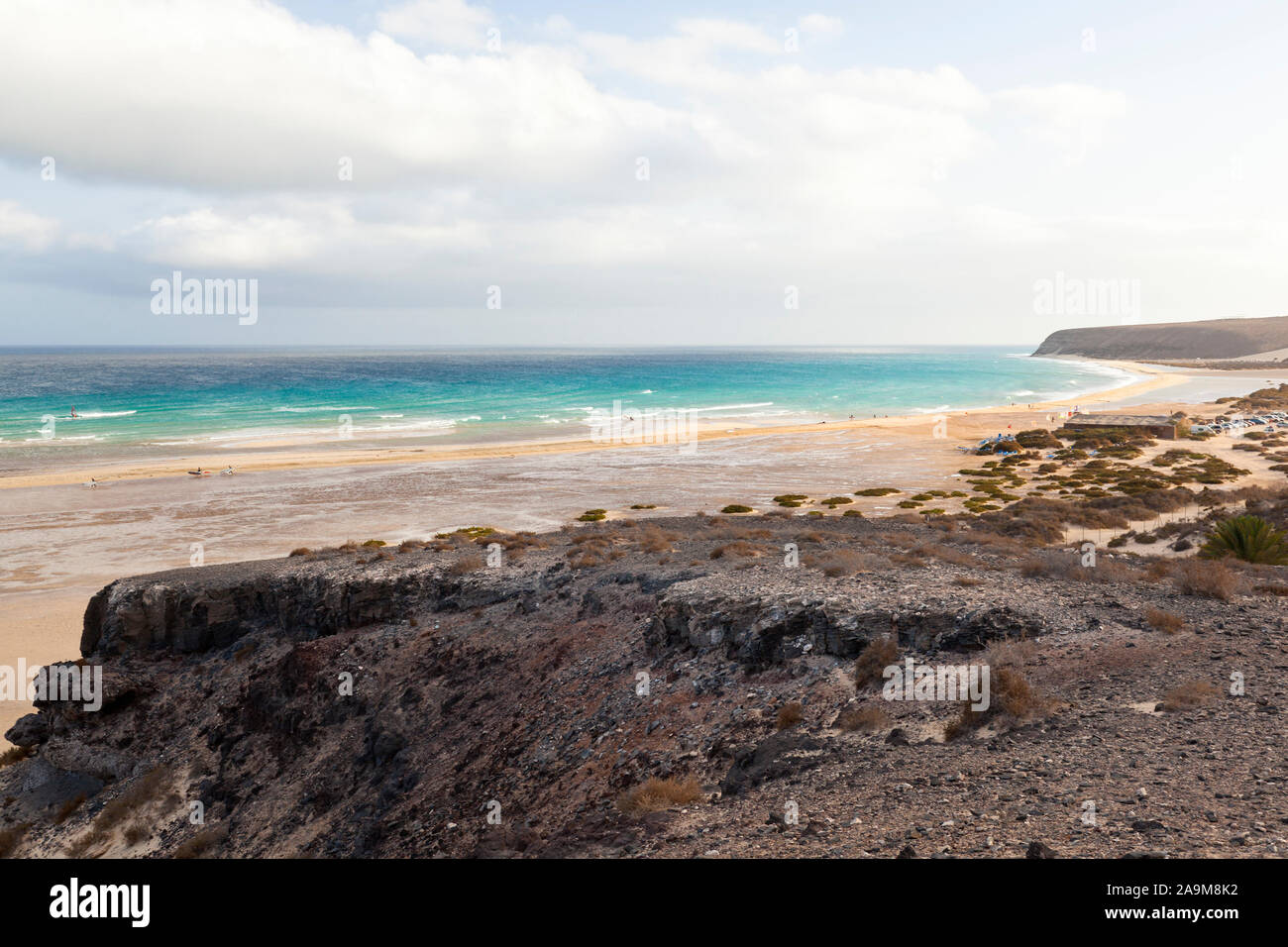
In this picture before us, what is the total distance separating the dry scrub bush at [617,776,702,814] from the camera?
9836 millimetres

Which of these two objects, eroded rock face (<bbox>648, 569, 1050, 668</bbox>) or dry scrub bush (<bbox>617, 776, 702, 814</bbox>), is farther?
eroded rock face (<bbox>648, 569, 1050, 668</bbox>)

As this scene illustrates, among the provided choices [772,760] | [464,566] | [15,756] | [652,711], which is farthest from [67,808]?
[772,760]

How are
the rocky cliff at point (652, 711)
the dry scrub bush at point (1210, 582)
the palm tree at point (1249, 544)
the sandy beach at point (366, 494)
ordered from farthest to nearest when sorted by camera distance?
1. the sandy beach at point (366, 494)
2. the palm tree at point (1249, 544)
3. the dry scrub bush at point (1210, 582)
4. the rocky cliff at point (652, 711)

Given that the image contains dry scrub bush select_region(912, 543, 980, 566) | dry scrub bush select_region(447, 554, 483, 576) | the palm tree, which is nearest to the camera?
dry scrub bush select_region(912, 543, 980, 566)

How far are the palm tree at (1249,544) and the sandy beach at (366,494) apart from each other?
17.1 meters

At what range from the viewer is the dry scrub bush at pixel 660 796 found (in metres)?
9.84

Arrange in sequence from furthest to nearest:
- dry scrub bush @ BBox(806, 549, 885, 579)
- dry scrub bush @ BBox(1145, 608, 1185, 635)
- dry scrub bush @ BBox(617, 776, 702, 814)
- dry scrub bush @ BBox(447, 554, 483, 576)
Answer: dry scrub bush @ BBox(447, 554, 483, 576)
dry scrub bush @ BBox(806, 549, 885, 579)
dry scrub bush @ BBox(1145, 608, 1185, 635)
dry scrub bush @ BBox(617, 776, 702, 814)

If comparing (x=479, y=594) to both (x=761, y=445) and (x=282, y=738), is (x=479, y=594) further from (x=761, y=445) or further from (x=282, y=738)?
(x=761, y=445)

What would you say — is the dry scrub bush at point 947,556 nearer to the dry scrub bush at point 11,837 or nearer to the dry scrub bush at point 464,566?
the dry scrub bush at point 464,566


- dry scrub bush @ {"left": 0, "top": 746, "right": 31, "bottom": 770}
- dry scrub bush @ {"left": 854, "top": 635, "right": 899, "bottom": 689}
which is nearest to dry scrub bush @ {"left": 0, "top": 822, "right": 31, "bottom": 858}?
dry scrub bush @ {"left": 0, "top": 746, "right": 31, "bottom": 770}

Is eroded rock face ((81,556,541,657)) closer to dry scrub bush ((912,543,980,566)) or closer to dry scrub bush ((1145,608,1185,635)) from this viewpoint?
dry scrub bush ((912,543,980,566))

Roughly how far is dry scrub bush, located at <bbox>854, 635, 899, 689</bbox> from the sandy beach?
76.8 feet

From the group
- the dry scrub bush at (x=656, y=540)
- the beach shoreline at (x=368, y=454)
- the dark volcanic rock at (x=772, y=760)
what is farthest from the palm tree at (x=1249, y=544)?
the beach shoreline at (x=368, y=454)
